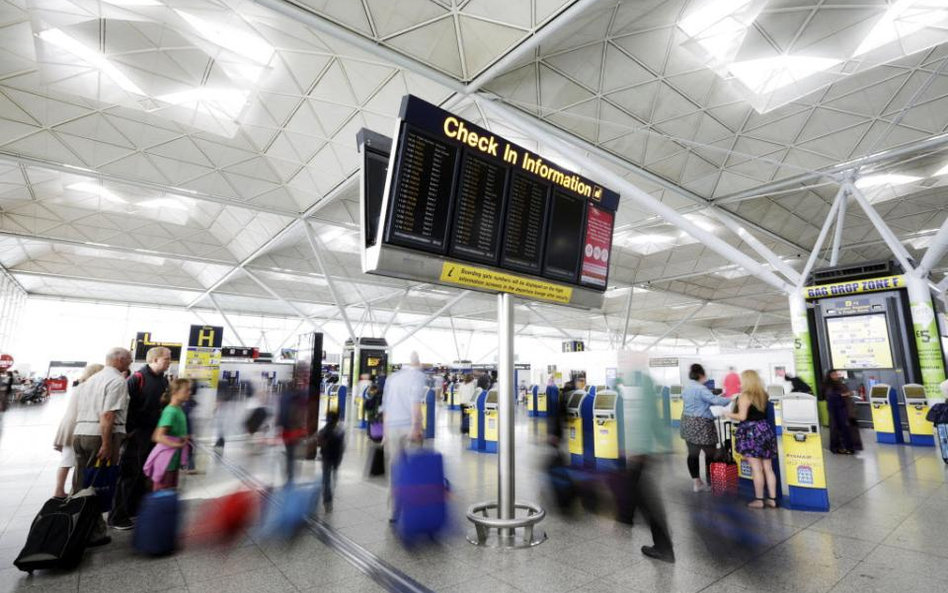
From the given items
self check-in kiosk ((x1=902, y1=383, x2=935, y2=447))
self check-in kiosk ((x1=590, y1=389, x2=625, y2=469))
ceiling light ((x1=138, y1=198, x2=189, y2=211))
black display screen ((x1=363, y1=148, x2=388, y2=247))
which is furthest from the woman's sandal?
ceiling light ((x1=138, y1=198, x2=189, y2=211))

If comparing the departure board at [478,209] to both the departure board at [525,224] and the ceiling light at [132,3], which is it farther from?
the ceiling light at [132,3]

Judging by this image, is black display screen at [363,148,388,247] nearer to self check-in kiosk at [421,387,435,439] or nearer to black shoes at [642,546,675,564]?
black shoes at [642,546,675,564]

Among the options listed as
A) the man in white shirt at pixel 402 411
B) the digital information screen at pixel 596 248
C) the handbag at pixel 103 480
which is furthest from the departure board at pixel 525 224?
the handbag at pixel 103 480

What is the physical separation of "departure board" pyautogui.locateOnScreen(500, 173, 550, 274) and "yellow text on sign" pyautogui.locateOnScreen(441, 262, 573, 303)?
131mm

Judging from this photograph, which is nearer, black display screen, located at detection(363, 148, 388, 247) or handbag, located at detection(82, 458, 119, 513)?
black display screen, located at detection(363, 148, 388, 247)

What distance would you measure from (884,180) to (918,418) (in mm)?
10502

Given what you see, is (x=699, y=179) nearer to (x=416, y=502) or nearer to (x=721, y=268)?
(x=721, y=268)

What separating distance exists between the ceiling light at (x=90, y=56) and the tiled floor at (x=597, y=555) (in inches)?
395

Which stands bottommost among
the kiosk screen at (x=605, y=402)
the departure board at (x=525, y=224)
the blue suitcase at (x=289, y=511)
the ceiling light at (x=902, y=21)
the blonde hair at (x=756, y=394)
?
the blue suitcase at (x=289, y=511)

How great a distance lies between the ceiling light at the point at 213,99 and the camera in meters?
11.8

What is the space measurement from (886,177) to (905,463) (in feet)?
41.2

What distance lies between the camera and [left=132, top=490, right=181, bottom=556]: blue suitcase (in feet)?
12.3

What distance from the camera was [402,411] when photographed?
462 cm

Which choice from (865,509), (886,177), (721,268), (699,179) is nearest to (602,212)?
(865,509)
